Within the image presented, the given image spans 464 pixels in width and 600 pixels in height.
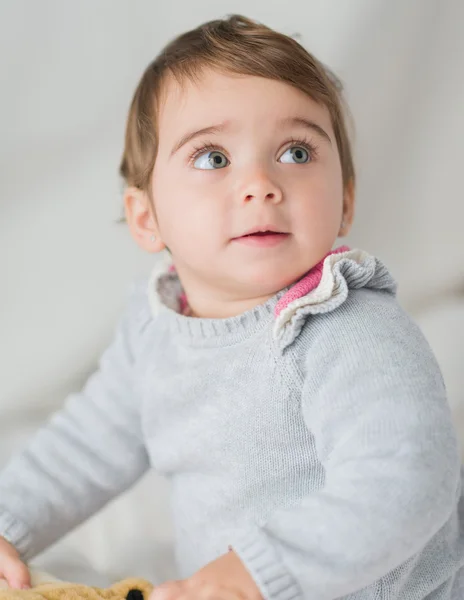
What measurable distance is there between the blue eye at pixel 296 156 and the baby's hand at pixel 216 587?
0.46m

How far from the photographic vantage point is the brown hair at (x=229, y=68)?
1.05 metres

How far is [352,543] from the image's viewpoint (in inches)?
31.4

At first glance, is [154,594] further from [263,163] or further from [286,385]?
[263,163]

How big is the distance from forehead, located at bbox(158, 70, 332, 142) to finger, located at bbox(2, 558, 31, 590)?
552 millimetres

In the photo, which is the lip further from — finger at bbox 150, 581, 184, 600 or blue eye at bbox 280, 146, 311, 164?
finger at bbox 150, 581, 184, 600

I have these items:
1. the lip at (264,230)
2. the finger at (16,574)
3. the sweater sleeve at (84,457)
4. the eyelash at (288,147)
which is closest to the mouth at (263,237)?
the lip at (264,230)

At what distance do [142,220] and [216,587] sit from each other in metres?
0.56

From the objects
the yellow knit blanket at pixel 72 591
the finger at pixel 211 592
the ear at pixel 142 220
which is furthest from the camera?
the ear at pixel 142 220

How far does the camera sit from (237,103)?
1.02m

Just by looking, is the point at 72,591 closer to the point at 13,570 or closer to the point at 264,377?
the point at 13,570

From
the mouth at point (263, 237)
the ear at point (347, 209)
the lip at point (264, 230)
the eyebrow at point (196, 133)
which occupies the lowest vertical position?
the ear at point (347, 209)

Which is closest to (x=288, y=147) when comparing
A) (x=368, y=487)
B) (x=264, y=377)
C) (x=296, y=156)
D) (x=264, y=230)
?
(x=296, y=156)

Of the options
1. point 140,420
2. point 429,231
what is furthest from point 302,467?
point 429,231

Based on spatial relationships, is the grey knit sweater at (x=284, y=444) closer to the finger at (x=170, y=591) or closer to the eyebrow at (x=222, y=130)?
the finger at (x=170, y=591)
